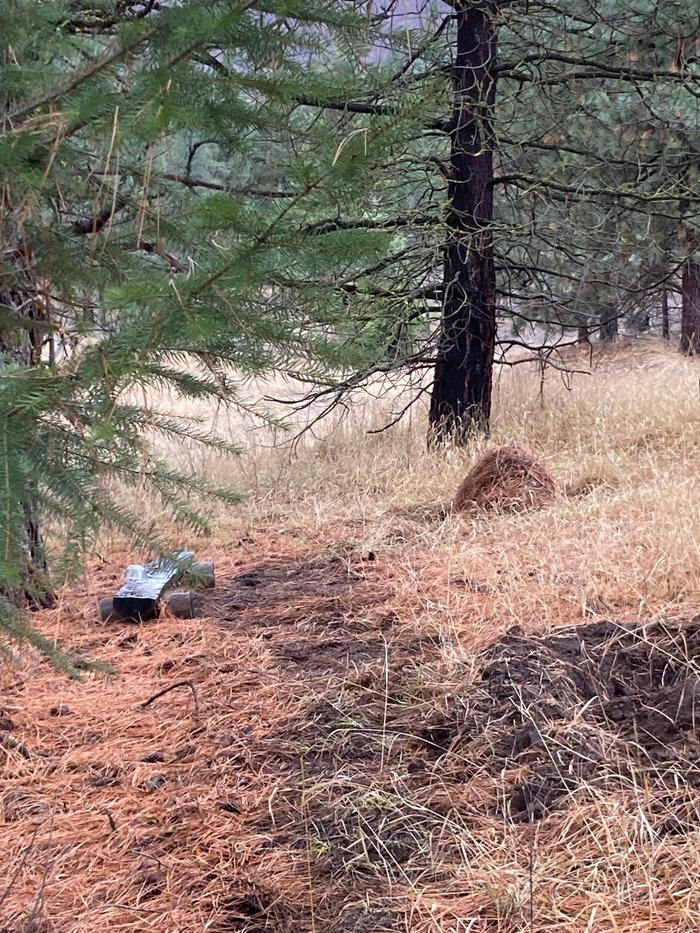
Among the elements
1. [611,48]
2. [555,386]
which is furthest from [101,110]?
[555,386]

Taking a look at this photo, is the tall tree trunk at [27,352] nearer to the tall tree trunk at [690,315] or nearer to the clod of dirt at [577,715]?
the clod of dirt at [577,715]

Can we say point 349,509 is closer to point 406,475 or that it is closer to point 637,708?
point 406,475

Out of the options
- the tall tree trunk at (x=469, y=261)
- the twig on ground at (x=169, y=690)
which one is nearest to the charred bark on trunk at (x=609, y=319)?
the tall tree trunk at (x=469, y=261)

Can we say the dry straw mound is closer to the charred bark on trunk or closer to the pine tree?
the pine tree

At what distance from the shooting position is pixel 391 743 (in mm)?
2707

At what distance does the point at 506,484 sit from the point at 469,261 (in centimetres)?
259

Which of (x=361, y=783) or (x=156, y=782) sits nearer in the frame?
(x=361, y=783)

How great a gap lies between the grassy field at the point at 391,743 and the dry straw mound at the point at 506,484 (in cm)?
21

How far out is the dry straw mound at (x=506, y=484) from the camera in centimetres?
497

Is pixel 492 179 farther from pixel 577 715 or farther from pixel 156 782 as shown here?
pixel 156 782

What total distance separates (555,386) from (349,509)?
429 centimetres

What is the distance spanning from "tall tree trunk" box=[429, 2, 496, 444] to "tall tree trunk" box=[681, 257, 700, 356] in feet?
19.4

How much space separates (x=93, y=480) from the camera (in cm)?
203

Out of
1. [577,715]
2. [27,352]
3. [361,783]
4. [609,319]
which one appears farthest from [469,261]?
[361,783]
